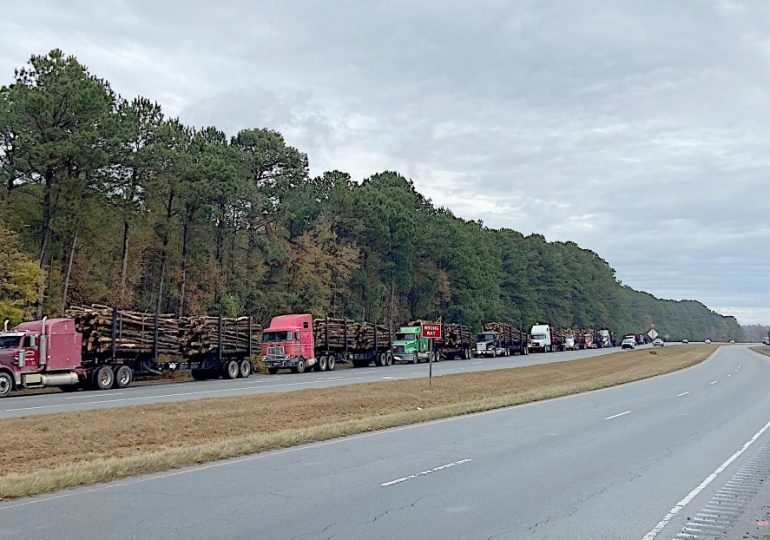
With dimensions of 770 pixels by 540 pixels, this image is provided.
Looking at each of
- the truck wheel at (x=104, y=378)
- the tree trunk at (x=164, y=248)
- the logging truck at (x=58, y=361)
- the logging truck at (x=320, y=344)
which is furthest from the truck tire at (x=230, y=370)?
the tree trunk at (x=164, y=248)

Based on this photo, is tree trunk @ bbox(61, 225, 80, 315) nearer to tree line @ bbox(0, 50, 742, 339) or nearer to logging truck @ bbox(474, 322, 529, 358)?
tree line @ bbox(0, 50, 742, 339)

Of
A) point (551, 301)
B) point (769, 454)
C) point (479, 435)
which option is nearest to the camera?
point (769, 454)

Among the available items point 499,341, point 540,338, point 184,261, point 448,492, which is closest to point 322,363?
point 184,261

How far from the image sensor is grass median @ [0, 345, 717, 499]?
1223 centimetres

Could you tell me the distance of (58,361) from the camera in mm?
30281

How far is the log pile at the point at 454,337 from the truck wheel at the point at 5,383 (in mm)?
42322

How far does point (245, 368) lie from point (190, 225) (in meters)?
15.3

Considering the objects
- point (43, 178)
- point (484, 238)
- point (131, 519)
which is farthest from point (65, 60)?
point (484, 238)

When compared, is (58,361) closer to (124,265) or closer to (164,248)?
(124,265)

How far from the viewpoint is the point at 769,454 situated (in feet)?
47.8

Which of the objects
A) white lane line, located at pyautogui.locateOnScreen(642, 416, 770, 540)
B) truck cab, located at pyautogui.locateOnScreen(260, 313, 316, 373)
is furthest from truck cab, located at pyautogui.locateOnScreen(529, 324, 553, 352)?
white lane line, located at pyautogui.locateOnScreen(642, 416, 770, 540)

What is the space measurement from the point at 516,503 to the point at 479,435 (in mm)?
7105

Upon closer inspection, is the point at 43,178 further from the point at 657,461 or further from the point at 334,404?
the point at 657,461

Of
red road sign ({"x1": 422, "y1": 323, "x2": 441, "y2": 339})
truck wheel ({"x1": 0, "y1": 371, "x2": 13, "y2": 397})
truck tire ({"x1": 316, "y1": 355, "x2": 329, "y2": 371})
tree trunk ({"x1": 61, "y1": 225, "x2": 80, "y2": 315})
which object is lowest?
truck wheel ({"x1": 0, "y1": 371, "x2": 13, "y2": 397})
